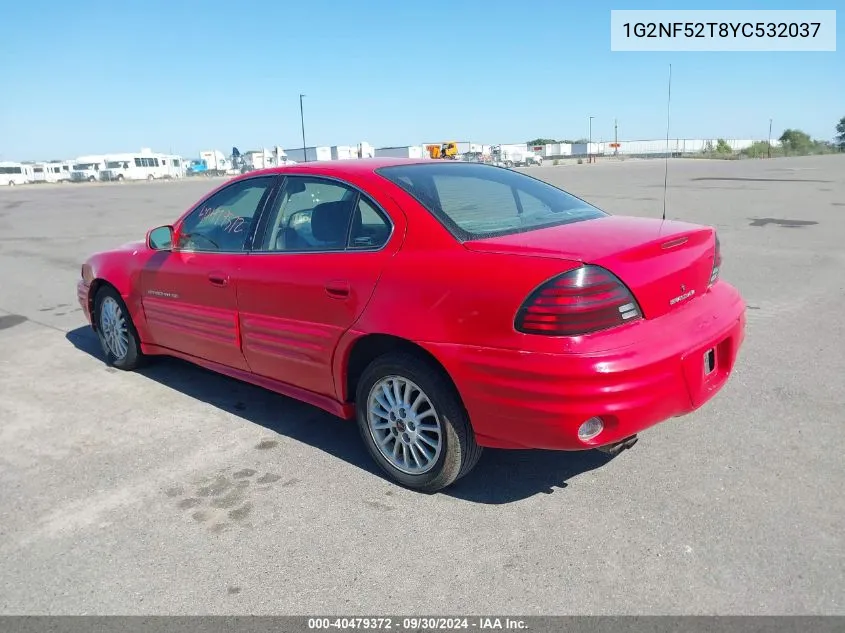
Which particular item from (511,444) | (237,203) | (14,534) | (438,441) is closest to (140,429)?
(14,534)

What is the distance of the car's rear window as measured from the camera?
3277mm

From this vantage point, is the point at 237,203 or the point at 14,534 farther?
the point at 237,203

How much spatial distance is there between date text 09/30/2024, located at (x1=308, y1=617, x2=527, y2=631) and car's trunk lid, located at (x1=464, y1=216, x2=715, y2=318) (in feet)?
4.45

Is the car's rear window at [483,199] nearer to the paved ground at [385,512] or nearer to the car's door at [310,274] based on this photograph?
the car's door at [310,274]

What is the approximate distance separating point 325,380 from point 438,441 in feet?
2.50

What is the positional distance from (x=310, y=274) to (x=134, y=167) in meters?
85.9

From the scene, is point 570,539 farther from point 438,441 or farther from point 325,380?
point 325,380

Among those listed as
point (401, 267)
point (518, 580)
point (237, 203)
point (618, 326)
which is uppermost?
point (237, 203)

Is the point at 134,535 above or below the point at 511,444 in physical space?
below

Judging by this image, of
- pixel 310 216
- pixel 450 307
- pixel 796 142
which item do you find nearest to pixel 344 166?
pixel 310 216

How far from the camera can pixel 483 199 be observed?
145 inches

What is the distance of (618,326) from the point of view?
275cm

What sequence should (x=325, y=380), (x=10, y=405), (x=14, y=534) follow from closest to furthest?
(x=14, y=534)
(x=325, y=380)
(x=10, y=405)

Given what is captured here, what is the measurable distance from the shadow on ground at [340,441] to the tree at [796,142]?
93.9 metres
